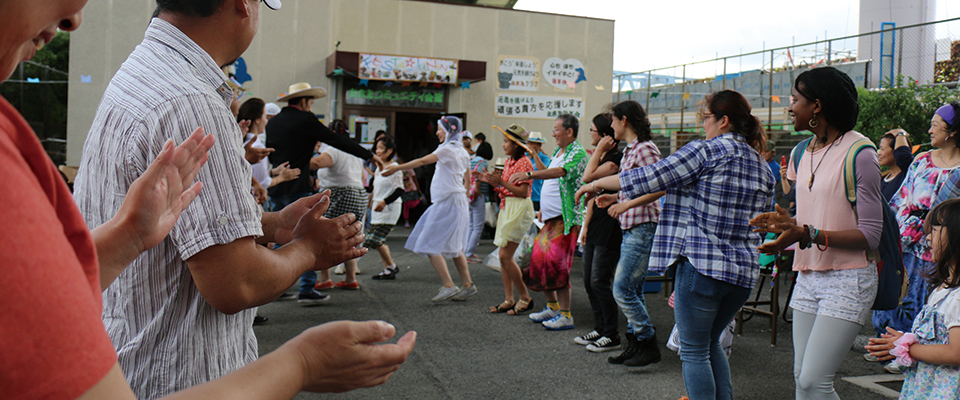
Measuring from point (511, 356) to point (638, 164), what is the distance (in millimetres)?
1701

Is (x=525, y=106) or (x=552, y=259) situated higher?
(x=525, y=106)

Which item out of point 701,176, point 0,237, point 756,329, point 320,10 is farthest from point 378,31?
point 0,237

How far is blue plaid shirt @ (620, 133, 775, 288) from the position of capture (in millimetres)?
2918

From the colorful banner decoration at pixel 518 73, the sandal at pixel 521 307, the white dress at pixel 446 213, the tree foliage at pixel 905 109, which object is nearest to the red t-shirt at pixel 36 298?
the sandal at pixel 521 307

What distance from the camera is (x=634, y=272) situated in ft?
14.4

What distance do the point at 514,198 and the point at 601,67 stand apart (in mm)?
9101

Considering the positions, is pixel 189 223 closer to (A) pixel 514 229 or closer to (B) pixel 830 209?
(B) pixel 830 209

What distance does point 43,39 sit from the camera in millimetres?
723

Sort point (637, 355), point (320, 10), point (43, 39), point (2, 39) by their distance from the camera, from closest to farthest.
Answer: point (2, 39) < point (43, 39) < point (637, 355) < point (320, 10)

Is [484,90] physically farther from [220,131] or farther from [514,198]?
[220,131]

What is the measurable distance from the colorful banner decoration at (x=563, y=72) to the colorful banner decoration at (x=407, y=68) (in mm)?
2463

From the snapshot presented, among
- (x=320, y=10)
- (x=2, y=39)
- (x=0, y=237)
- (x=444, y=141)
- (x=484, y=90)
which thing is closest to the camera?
(x=0, y=237)

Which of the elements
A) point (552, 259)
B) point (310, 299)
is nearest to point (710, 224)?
point (552, 259)

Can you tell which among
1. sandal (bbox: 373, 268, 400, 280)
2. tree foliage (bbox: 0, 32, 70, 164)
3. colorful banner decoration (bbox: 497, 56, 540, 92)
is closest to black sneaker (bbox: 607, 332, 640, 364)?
sandal (bbox: 373, 268, 400, 280)
